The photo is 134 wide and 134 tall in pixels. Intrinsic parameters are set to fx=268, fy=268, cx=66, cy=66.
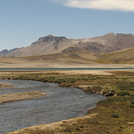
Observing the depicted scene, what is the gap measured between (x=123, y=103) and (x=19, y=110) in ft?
59.7

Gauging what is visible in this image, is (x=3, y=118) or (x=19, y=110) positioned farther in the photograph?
(x=19, y=110)

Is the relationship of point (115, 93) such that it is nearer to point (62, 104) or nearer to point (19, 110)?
point (62, 104)

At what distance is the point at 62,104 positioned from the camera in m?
50.8

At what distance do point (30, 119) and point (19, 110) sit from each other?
7.01m

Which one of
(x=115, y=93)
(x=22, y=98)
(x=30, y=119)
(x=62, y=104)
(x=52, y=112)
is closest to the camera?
(x=30, y=119)

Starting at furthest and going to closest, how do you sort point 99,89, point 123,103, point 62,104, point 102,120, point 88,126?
point 99,89, point 62,104, point 123,103, point 102,120, point 88,126

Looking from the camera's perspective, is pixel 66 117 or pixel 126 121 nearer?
pixel 126 121

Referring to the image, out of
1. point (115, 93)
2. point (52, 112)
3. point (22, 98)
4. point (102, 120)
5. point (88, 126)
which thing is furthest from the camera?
point (115, 93)

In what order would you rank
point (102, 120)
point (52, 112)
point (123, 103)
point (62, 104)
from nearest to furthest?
point (102, 120) → point (52, 112) → point (123, 103) → point (62, 104)

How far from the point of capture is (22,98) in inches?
2251

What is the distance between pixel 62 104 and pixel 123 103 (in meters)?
11.4

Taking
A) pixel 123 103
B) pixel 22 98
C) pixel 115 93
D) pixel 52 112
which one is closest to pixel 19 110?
pixel 52 112

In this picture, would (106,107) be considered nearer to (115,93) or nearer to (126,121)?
(126,121)

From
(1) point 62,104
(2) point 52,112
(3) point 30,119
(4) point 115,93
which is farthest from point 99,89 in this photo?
(3) point 30,119
